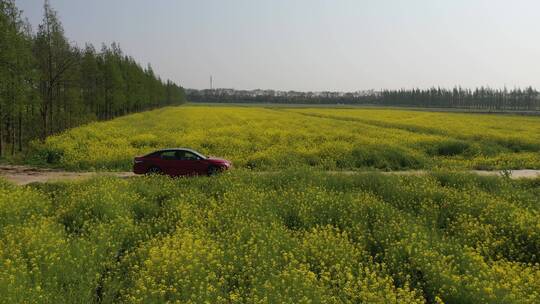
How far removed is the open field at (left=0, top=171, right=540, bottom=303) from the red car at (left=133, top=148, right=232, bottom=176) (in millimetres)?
1904

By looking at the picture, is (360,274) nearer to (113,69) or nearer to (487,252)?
(487,252)

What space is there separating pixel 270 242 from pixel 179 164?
381 inches

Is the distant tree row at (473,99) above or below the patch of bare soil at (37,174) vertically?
above

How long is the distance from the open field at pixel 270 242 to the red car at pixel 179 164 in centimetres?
190

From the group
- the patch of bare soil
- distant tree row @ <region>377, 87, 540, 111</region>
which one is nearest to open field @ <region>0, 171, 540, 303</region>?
the patch of bare soil

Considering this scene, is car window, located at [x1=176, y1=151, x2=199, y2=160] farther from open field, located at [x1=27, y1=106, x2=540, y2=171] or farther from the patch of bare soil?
open field, located at [x1=27, y1=106, x2=540, y2=171]

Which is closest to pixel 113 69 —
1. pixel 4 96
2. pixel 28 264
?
pixel 4 96

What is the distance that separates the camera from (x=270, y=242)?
10.2 metres

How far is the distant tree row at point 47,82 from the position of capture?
89.0ft

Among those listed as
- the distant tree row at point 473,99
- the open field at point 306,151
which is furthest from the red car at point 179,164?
the distant tree row at point 473,99

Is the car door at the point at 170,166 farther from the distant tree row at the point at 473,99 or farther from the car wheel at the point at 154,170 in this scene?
the distant tree row at the point at 473,99

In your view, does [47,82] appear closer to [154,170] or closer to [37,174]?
[37,174]

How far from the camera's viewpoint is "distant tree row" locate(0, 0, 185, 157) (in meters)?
27.1

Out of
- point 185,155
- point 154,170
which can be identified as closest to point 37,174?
point 154,170
